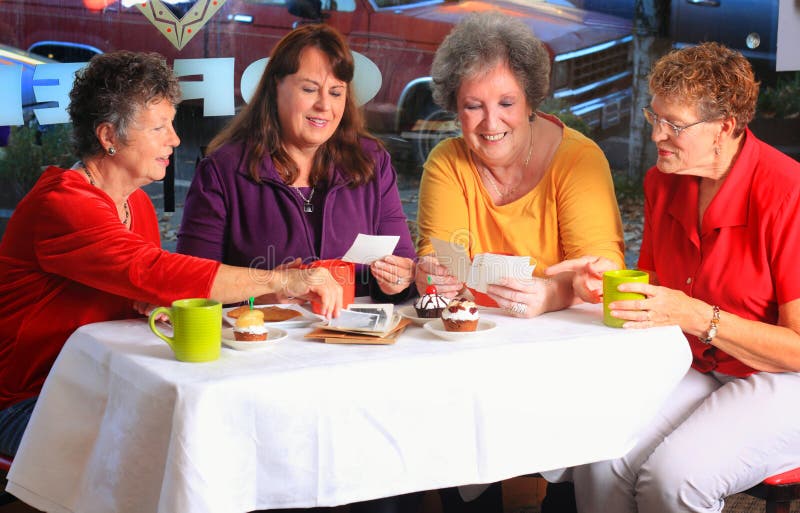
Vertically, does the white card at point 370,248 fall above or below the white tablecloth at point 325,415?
above

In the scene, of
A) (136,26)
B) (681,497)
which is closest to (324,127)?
(681,497)

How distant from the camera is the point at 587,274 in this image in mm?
2396

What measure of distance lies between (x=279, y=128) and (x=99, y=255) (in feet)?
2.95

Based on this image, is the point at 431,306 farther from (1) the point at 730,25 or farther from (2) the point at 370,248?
(1) the point at 730,25

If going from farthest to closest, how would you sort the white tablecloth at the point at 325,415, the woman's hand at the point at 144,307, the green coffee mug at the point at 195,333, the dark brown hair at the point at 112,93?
the dark brown hair at the point at 112,93, the woman's hand at the point at 144,307, the green coffee mug at the point at 195,333, the white tablecloth at the point at 325,415

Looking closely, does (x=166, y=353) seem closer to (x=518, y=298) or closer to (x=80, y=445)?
(x=80, y=445)

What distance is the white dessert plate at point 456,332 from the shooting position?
6.75 feet

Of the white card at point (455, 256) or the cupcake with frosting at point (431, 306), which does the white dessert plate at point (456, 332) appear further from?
the white card at point (455, 256)

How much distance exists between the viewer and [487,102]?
2768 millimetres

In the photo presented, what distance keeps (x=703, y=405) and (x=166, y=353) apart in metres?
1.36

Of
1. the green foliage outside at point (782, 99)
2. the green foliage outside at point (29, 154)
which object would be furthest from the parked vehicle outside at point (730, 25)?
the green foliage outside at point (29, 154)

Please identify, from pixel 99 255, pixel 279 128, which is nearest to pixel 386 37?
pixel 279 128

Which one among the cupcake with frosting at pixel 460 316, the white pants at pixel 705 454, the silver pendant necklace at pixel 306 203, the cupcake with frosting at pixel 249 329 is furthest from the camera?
the silver pendant necklace at pixel 306 203

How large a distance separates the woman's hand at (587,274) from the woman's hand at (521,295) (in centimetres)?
10
